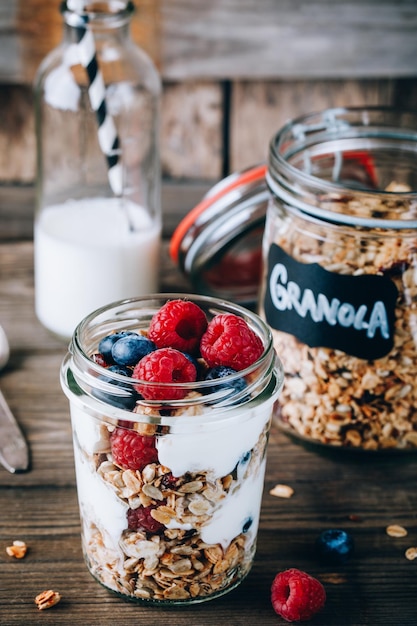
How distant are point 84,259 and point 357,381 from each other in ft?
1.39

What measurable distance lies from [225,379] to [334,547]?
0.24m

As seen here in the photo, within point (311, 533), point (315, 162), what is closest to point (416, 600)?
point (311, 533)

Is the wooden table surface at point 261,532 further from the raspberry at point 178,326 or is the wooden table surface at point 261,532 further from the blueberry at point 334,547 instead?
the raspberry at point 178,326

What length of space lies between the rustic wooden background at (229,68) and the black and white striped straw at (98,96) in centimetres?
28

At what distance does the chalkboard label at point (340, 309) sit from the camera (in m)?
0.96

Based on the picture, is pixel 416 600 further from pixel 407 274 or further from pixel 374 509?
pixel 407 274

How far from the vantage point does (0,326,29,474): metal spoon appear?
39.5 inches

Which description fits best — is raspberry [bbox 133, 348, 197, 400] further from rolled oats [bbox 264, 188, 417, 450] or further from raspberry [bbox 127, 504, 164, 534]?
rolled oats [bbox 264, 188, 417, 450]

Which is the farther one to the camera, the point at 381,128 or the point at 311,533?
the point at 381,128

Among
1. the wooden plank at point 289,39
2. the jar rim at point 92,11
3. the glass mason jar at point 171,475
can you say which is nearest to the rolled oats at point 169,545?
the glass mason jar at point 171,475

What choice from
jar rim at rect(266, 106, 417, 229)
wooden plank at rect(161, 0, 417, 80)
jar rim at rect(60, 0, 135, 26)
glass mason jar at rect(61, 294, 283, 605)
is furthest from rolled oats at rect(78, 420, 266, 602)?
wooden plank at rect(161, 0, 417, 80)

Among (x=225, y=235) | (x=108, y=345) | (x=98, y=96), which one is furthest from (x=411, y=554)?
(x=98, y=96)

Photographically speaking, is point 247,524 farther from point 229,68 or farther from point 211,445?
point 229,68

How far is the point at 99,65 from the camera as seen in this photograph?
1.21 meters
